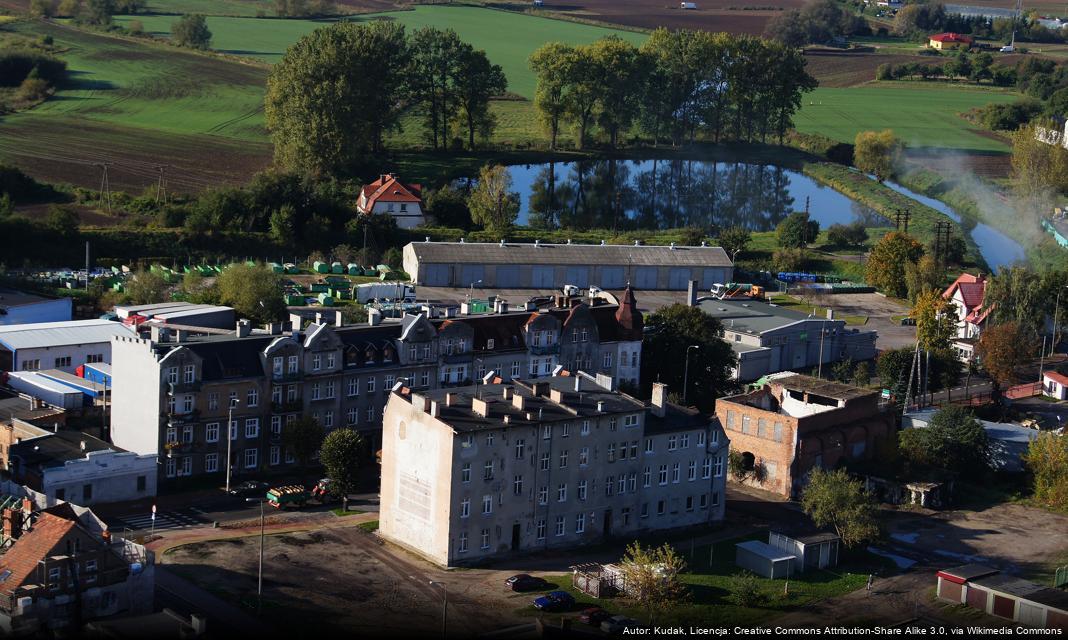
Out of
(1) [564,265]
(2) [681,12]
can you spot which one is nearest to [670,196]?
(1) [564,265]

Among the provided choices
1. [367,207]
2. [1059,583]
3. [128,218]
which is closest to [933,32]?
[367,207]

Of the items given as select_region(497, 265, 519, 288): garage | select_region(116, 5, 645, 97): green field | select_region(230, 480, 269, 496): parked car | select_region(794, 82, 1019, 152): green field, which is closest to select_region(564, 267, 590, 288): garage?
select_region(497, 265, 519, 288): garage

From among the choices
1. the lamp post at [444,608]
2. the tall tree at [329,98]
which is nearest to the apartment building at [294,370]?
the lamp post at [444,608]

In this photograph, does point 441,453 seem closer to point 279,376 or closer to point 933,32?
point 279,376

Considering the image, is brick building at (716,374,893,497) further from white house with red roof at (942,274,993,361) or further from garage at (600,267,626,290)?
garage at (600,267,626,290)

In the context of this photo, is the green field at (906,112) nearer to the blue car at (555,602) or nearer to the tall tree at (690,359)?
the tall tree at (690,359)

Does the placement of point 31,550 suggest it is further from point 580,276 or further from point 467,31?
point 467,31
